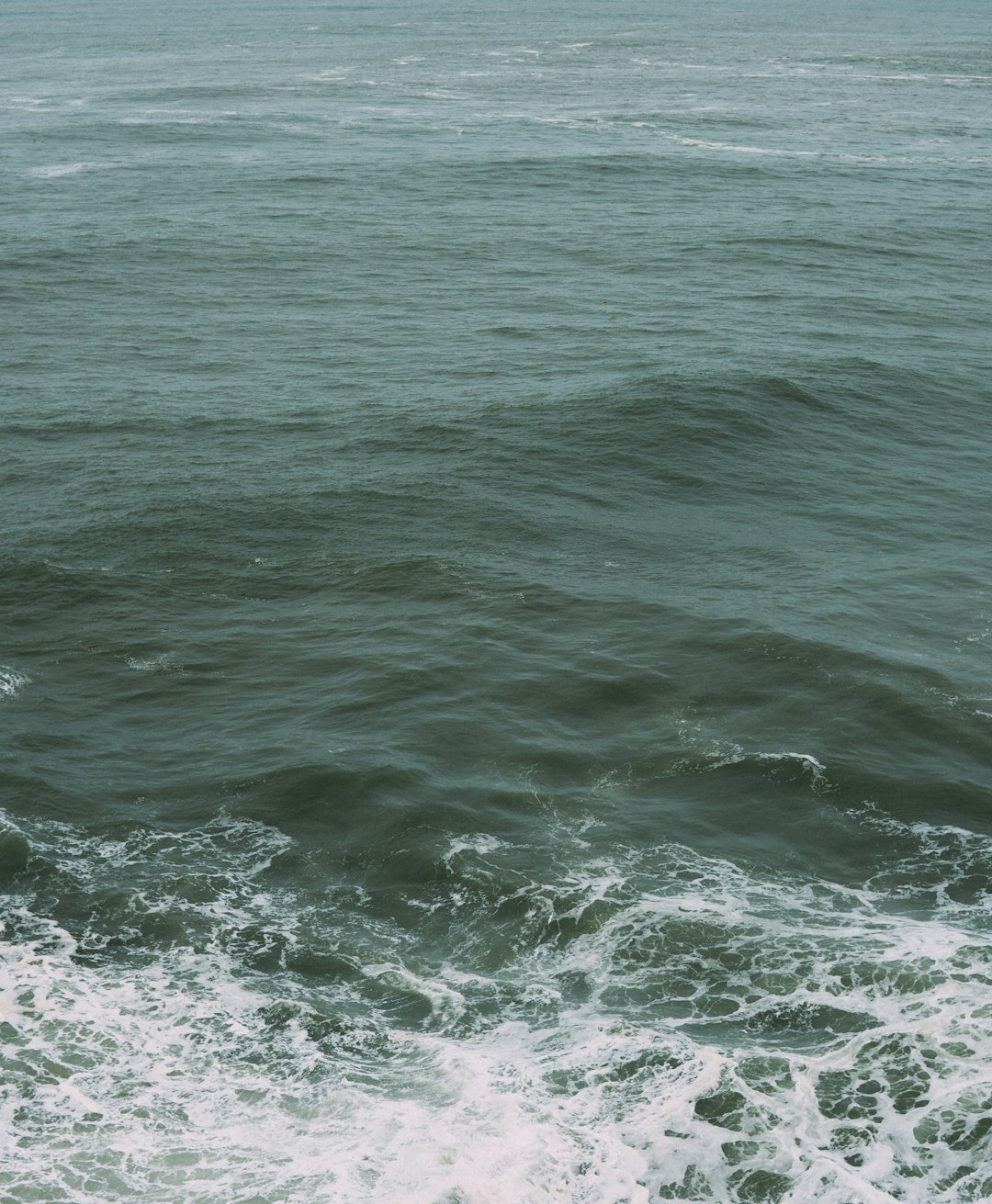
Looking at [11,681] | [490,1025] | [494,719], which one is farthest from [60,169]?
[490,1025]

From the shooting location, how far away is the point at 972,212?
83.4 m

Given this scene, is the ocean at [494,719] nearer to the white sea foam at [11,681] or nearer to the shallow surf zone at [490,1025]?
the shallow surf zone at [490,1025]

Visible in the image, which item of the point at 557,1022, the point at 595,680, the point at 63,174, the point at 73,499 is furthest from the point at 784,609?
the point at 63,174

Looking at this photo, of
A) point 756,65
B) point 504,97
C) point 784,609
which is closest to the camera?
point 784,609

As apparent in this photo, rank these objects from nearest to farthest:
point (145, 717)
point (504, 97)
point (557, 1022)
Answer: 1. point (557, 1022)
2. point (145, 717)
3. point (504, 97)

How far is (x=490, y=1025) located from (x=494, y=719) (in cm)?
1065

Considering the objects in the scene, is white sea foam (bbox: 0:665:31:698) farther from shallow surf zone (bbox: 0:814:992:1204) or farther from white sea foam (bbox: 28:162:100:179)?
white sea foam (bbox: 28:162:100:179)

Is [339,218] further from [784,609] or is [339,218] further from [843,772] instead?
[843,772]

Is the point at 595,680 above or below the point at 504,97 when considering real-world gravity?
below

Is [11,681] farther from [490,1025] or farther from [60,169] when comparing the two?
[60,169]

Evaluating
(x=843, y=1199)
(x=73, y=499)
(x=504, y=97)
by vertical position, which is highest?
(x=504, y=97)

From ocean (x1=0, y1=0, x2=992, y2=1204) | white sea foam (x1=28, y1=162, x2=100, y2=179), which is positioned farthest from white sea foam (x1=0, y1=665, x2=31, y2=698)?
white sea foam (x1=28, y1=162, x2=100, y2=179)

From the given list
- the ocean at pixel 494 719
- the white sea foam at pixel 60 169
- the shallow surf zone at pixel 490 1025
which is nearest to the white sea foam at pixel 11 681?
the ocean at pixel 494 719

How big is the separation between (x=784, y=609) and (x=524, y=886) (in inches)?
580
